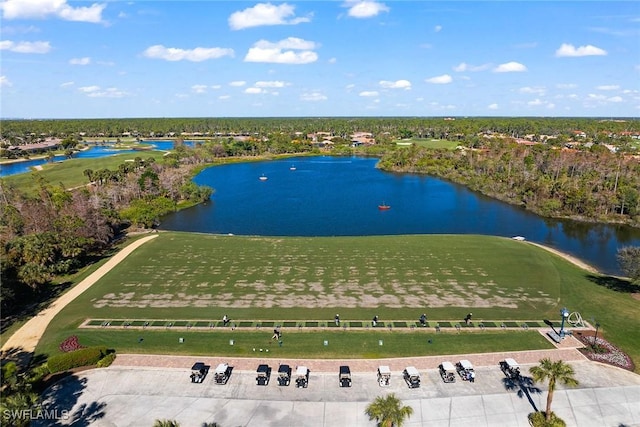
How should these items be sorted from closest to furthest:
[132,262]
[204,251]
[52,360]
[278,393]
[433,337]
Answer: [278,393] < [52,360] < [433,337] < [132,262] < [204,251]

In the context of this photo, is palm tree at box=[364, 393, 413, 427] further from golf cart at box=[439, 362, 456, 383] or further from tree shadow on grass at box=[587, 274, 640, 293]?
tree shadow on grass at box=[587, 274, 640, 293]

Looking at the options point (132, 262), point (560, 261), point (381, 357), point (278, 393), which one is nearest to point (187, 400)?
point (278, 393)

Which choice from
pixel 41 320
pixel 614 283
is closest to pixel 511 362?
pixel 614 283

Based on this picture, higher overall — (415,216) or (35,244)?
(35,244)

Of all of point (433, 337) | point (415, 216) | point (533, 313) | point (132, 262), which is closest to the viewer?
point (433, 337)

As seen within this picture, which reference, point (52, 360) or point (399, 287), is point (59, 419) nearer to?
point (52, 360)

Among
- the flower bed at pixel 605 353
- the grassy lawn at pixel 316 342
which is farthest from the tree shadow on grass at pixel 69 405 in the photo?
the flower bed at pixel 605 353
